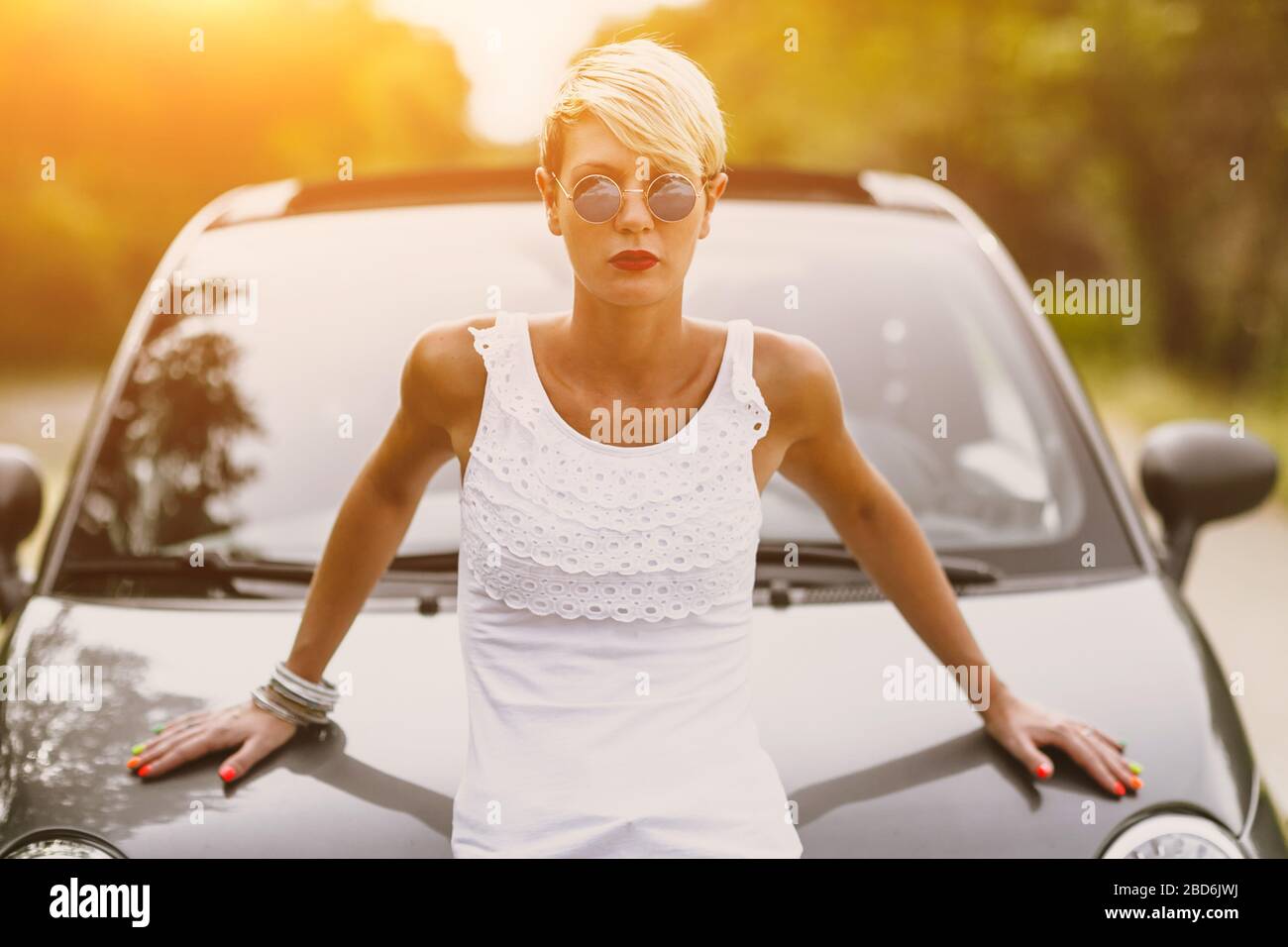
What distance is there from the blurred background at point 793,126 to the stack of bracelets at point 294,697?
686 centimetres

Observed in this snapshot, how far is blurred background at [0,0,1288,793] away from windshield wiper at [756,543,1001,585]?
5.97 meters

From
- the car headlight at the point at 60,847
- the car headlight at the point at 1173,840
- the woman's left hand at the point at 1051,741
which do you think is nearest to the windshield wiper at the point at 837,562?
the woman's left hand at the point at 1051,741

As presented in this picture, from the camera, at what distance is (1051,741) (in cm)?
212

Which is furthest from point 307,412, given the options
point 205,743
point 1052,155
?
point 1052,155

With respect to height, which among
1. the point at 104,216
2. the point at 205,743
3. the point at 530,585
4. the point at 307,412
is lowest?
the point at 205,743

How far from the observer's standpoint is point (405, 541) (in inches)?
101

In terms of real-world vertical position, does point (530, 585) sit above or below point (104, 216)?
below

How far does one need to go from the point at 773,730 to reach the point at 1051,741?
15.6 inches

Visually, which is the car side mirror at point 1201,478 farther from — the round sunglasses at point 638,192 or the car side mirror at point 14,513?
the car side mirror at point 14,513

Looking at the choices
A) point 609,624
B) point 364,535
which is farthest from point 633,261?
point 364,535

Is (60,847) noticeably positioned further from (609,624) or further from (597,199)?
(597,199)

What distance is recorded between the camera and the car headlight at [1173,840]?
201 centimetres
